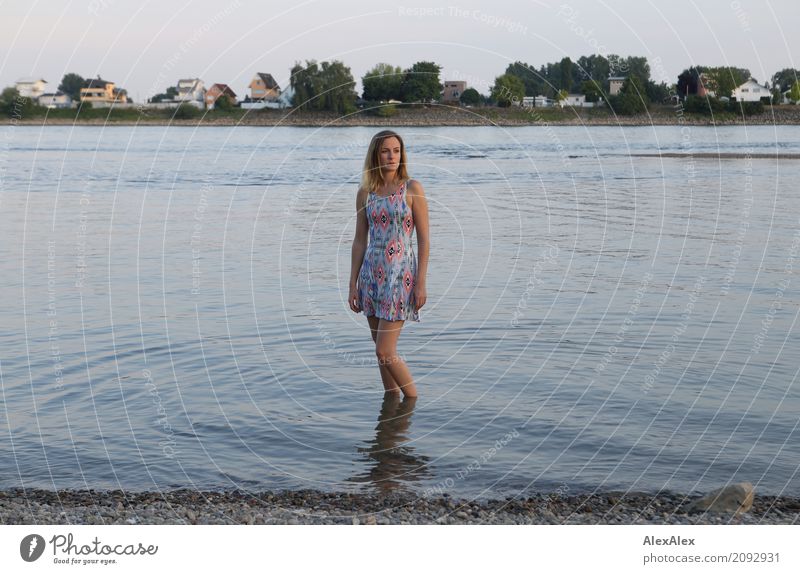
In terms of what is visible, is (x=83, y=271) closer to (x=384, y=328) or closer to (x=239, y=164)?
(x=384, y=328)

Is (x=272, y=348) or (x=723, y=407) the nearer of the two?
(x=723, y=407)

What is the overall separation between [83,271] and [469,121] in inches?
3903

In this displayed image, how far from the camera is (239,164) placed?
58.3 metres

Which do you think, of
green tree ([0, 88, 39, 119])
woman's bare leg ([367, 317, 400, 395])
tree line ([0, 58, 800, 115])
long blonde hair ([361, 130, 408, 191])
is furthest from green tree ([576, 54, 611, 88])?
long blonde hair ([361, 130, 408, 191])

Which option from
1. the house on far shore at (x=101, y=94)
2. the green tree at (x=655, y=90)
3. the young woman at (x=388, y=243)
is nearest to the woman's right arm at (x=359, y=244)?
the young woman at (x=388, y=243)

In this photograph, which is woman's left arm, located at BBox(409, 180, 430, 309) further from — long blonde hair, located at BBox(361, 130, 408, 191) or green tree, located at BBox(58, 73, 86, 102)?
green tree, located at BBox(58, 73, 86, 102)

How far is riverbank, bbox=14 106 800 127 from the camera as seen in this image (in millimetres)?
99688

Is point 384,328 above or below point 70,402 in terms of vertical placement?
above

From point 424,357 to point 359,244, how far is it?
3.97m

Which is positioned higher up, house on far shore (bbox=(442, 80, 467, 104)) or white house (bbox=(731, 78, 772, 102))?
white house (bbox=(731, 78, 772, 102))

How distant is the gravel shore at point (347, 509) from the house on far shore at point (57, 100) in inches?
5541

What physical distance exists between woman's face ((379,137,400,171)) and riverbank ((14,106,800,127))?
2910 inches

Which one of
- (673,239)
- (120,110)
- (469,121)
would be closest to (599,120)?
(469,121)

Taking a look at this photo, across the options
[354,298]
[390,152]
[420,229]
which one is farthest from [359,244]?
[390,152]
